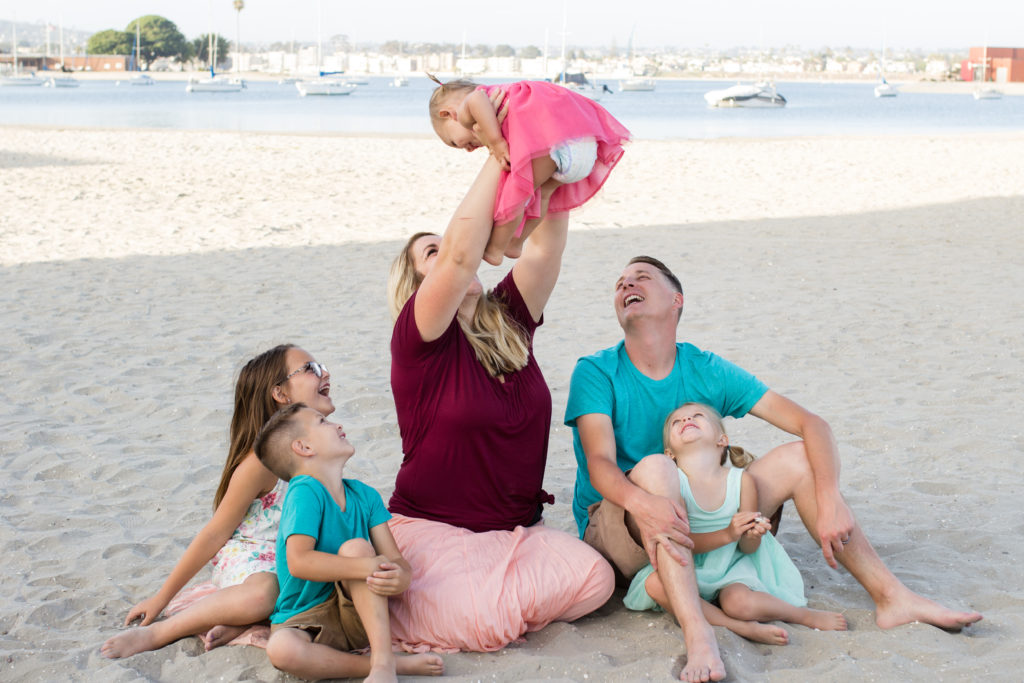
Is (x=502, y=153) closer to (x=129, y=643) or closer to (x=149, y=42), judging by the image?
(x=129, y=643)

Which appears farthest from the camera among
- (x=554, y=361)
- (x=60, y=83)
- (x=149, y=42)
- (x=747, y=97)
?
(x=149, y=42)

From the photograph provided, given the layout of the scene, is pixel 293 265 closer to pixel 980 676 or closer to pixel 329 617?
pixel 329 617

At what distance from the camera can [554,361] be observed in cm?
600

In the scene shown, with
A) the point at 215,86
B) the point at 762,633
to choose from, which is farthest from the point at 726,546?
the point at 215,86

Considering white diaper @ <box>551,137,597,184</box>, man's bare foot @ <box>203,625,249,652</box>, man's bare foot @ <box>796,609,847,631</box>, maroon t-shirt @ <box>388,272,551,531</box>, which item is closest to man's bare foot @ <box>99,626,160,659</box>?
man's bare foot @ <box>203,625,249,652</box>

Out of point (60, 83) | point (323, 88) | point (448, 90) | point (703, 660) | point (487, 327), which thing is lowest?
point (703, 660)

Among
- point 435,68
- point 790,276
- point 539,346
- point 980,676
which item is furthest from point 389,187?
point 435,68

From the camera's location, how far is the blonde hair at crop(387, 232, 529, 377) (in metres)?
2.95

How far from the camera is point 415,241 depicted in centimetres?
309

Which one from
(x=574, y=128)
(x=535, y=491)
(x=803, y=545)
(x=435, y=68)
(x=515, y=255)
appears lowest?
(x=803, y=545)

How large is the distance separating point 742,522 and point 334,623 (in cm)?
114

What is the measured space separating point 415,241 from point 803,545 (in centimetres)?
178

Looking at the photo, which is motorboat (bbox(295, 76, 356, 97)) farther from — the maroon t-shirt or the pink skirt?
the pink skirt

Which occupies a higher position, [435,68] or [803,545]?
[435,68]
